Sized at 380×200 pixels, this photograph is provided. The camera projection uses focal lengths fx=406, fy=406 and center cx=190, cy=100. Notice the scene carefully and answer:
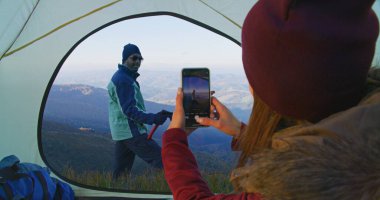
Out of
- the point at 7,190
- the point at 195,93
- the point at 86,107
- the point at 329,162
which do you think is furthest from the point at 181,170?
the point at 86,107

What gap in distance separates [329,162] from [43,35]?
7.03ft

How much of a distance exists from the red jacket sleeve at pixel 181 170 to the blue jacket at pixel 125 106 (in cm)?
176

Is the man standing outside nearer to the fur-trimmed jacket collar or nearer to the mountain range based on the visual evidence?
the mountain range

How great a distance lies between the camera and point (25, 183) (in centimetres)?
209

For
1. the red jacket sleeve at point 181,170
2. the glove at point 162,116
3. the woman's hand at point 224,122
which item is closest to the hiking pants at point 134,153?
the glove at point 162,116

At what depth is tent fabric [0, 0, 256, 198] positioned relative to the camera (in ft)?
7.55

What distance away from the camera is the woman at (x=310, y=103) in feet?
1.63

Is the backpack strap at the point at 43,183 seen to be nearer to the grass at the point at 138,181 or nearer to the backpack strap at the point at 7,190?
the backpack strap at the point at 7,190

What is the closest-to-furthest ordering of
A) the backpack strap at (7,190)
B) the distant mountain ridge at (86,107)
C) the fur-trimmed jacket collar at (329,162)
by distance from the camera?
1. the fur-trimmed jacket collar at (329,162)
2. the backpack strap at (7,190)
3. the distant mountain ridge at (86,107)

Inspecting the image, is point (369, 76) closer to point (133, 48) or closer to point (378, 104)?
point (378, 104)

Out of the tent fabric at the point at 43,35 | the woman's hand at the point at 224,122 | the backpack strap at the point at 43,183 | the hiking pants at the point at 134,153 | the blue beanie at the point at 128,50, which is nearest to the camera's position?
the woman's hand at the point at 224,122

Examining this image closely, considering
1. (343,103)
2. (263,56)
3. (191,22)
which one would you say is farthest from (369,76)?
(191,22)

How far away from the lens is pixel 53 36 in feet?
7.77

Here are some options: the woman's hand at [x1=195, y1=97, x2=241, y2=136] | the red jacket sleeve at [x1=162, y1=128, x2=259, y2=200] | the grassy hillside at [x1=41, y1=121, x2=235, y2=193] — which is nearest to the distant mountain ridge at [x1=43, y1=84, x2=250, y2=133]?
the grassy hillside at [x1=41, y1=121, x2=235, y2=193]
